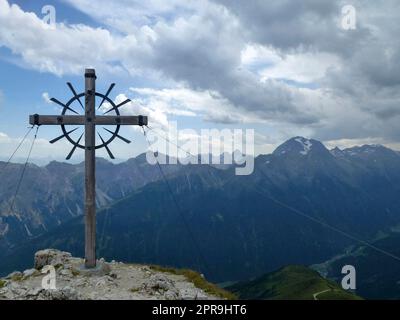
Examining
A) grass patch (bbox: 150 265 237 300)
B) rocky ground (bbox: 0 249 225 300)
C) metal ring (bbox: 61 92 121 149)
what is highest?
metal ring (bbox: 61 92 121 149)

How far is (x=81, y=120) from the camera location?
69.4ft

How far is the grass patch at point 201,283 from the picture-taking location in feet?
63.1

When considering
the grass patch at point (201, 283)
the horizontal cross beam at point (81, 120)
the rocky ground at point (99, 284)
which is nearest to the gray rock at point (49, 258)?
the rocky ground at point (99, 284)

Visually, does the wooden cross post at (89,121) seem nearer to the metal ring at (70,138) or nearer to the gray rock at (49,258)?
the metal ring at (70,138)

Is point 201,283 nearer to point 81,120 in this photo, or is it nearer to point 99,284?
point 99,284

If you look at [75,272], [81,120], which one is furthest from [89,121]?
[75,272]

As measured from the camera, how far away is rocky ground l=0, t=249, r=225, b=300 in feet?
52.9

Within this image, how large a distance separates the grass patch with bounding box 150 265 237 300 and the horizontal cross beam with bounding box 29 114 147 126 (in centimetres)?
903

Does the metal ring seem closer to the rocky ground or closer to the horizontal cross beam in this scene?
the horizontal cross beam

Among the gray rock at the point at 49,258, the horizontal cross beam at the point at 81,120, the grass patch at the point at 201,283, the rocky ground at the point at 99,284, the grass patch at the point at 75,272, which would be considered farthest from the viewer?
the gray rock at the point at 49,258

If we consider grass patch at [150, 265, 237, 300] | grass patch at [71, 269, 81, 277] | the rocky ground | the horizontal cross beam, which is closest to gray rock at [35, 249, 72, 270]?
the rocky ground

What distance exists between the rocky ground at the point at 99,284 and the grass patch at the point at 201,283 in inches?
12.3
